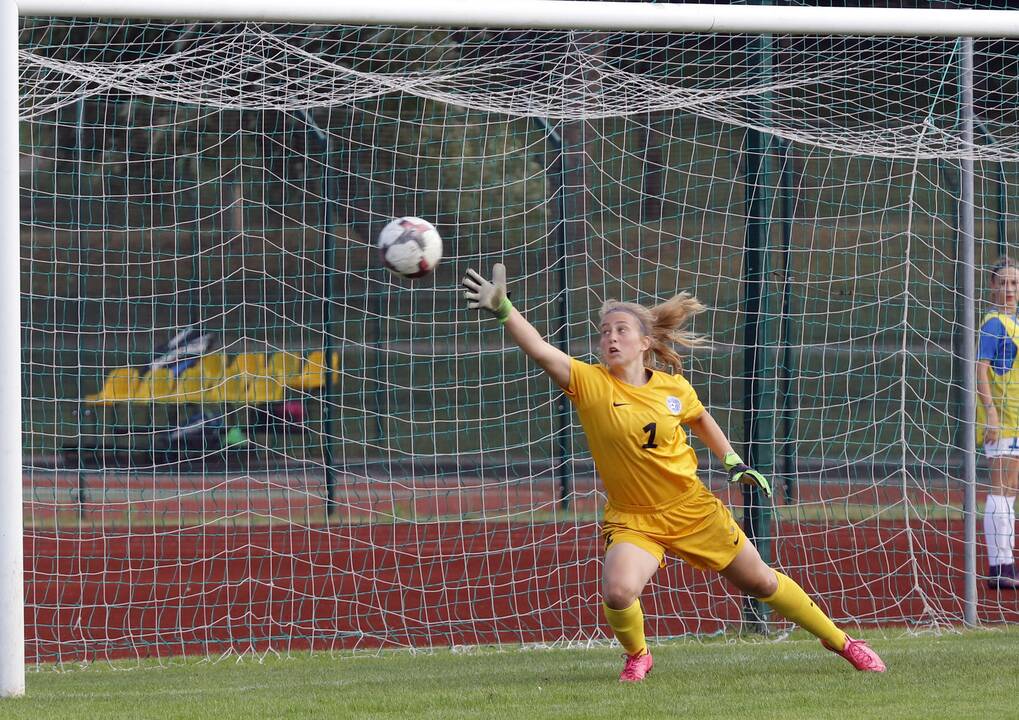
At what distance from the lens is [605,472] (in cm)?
501

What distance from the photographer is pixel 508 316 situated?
4715 mm

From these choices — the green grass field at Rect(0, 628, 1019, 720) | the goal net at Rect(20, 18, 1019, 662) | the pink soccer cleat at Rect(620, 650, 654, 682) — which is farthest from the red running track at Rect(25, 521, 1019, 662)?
the pink soccer cleat at Rect(620, 650, 654, 682)

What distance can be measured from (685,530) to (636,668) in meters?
0.58

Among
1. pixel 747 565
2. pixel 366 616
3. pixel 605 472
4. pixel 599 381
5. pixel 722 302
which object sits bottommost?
pixel 366 616

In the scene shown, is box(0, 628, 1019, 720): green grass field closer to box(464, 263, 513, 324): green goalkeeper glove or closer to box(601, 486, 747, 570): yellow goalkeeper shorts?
box(601, 486, 747, 570): yellow goalkeeper shorts

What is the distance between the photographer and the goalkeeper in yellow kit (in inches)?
194

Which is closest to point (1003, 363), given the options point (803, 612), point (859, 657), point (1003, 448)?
point (1003, 448)

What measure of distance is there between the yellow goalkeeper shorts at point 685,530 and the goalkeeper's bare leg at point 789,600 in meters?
0.07

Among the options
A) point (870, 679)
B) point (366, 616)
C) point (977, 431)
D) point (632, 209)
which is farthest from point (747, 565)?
point (632, 209)

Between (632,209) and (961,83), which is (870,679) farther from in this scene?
(632,209)

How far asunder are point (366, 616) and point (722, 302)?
308 inches

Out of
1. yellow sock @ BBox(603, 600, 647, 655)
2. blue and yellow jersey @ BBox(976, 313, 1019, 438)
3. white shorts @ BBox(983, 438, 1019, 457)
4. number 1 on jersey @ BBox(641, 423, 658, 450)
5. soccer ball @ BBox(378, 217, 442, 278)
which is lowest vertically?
yellow sock @ BBox(603, 600, 647, 655)

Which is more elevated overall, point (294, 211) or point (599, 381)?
point (294, 211)

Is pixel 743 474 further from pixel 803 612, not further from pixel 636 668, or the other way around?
pixel 636 668
